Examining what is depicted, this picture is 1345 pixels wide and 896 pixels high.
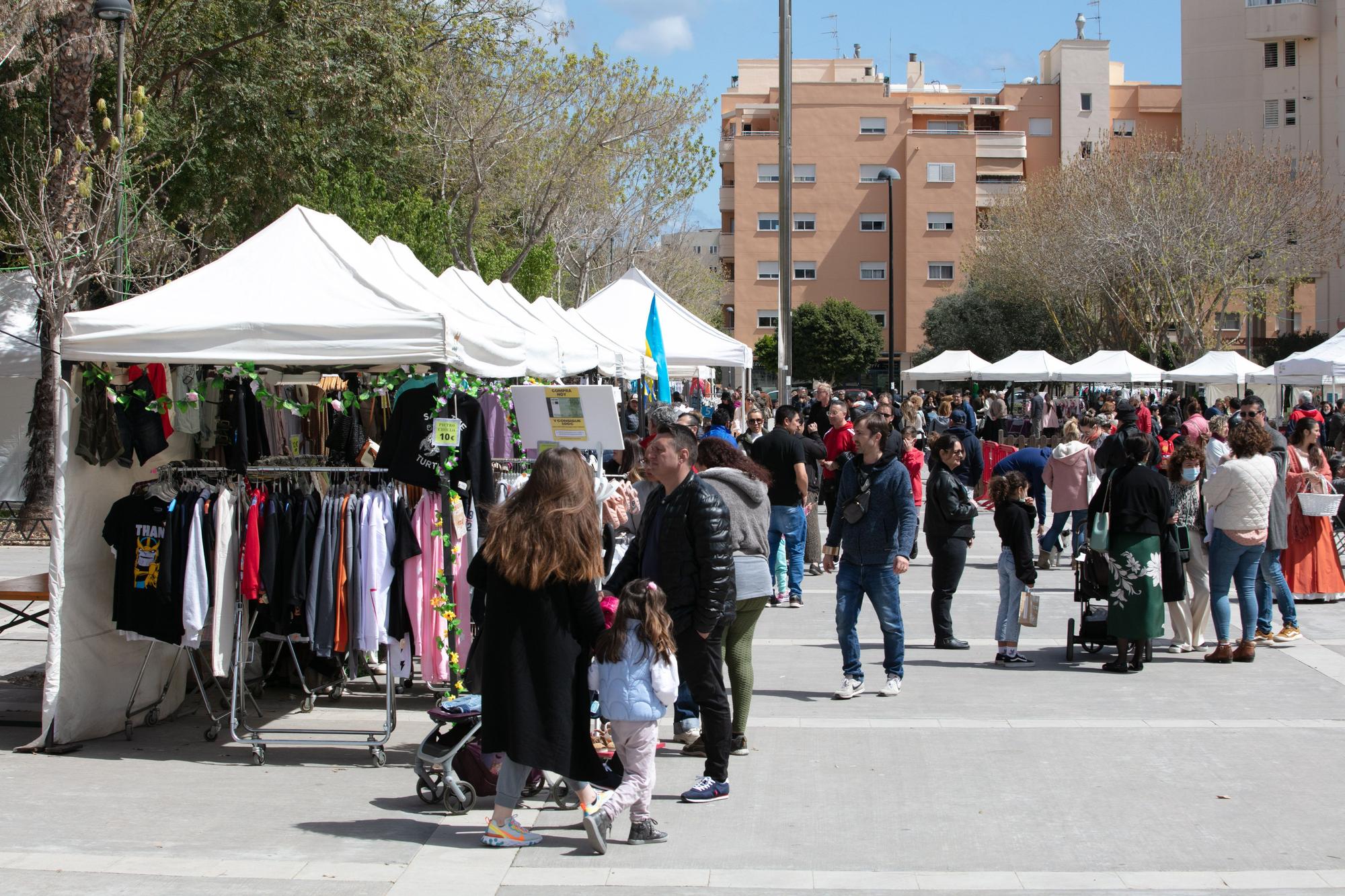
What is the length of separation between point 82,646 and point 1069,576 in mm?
10636

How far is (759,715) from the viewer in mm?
8250

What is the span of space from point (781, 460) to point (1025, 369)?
21140 millimetres

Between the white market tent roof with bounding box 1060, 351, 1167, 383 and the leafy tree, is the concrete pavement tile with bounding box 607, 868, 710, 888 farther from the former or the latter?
the leafy tree

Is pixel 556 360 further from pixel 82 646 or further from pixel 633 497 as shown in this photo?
pixel 82 646

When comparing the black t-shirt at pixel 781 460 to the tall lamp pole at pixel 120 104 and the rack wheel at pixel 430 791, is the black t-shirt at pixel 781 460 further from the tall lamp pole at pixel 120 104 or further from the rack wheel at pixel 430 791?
the tall lamp pole at pixel 120 104

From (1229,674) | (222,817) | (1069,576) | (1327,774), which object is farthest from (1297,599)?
(222,817)

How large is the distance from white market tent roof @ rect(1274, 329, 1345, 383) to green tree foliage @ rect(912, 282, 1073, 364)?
34.5 meters

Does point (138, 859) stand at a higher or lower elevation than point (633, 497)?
lower

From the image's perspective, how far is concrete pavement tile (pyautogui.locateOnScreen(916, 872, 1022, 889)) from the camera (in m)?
5.28

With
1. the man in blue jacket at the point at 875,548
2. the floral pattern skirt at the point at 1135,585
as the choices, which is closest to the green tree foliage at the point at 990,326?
the floral pattern skirt at the point at 1135,585

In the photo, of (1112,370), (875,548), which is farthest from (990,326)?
(875,548)

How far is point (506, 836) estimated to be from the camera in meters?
5.75

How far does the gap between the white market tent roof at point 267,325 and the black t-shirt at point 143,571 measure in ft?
2.86

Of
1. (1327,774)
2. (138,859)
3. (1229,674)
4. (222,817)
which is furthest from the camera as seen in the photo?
(1229,674)
